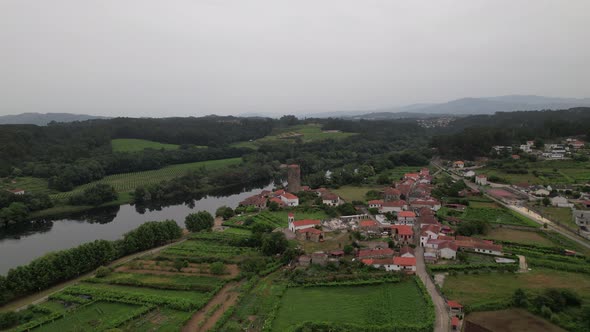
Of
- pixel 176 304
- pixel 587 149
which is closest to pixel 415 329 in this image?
pixel 176 304

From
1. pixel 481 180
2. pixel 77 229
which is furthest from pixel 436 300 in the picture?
pixel 77 229

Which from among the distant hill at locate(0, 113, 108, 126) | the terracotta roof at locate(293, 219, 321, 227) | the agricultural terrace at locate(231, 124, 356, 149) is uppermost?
the distant hill at locate(0, 113, 108, 126)

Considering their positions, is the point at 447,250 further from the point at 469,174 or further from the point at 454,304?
the point at 469,174

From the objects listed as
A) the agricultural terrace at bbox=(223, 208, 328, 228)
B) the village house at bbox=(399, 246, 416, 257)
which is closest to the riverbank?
the agricultural terrace at bbox=(223, 208, 328, 228)

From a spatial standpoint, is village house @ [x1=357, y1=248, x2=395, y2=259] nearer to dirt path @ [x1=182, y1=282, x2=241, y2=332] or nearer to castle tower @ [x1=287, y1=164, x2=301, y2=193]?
dirt path @ [x1=182, y1=282, x2=241, y2=332]

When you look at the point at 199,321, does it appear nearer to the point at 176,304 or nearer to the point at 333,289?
the point at 176,304

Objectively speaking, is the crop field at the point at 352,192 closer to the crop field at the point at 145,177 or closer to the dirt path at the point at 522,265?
the dirt path at the point at 522,265

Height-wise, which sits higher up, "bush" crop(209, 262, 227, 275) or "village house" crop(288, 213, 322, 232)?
"village house" crop(288, 213, 322, 232)
